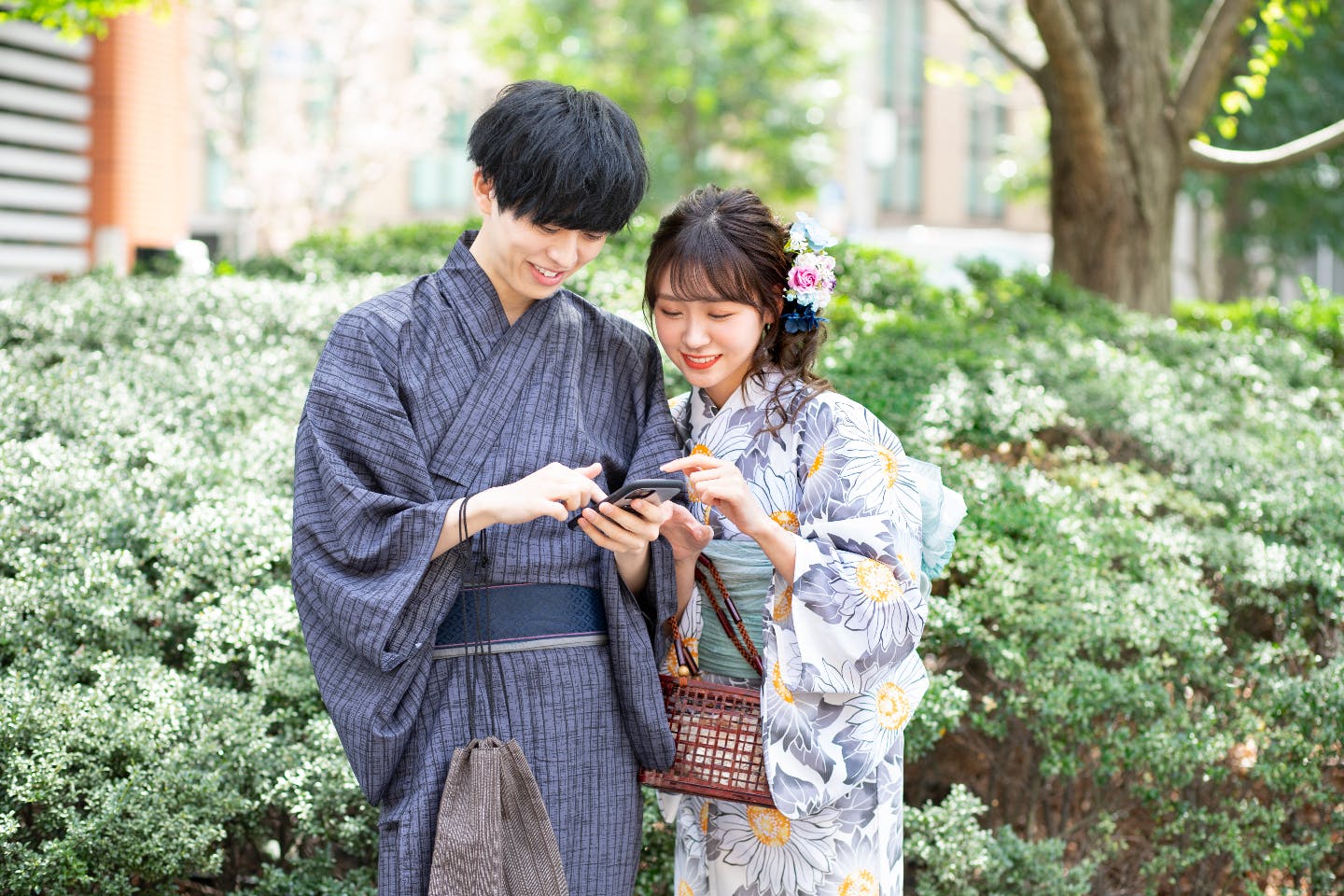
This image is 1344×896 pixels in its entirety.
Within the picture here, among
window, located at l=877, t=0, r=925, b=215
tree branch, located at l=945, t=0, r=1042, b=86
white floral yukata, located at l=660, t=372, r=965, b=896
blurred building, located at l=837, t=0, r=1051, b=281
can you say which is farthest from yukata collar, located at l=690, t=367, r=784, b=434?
window, located at l=877, t=0, r=925, b=215

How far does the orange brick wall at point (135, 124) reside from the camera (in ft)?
32.0

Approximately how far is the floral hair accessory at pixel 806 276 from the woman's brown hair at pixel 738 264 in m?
0.02

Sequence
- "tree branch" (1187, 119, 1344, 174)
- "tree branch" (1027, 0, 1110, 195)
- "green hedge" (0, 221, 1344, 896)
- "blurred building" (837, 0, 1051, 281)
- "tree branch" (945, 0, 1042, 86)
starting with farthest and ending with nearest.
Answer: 1. "blurred building" (837, 0, 1051, 281)
2. "tree branch" (945, 0, 1042, 86)
3. "tree branch" (1187, 119, 1344, 174)
4. "tree branch" (1027, 0, 1110, 195)
5. "green hedge" (0, 221, 1344, 896)

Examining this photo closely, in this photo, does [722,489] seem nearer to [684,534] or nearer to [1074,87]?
[684,534]

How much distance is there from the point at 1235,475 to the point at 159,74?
8910 mm

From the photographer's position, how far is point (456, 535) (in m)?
1.96

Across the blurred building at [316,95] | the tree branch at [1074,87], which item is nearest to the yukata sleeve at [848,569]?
the tree branch at [1074,87]

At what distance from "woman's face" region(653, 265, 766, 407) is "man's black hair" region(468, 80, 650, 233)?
0.26m

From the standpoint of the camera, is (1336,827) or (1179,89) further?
(1179,89)

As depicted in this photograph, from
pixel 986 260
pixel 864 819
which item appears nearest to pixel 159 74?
pixel 986 260

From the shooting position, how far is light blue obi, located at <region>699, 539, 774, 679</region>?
7.62 ft

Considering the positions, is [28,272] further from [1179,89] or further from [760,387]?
[760,387]

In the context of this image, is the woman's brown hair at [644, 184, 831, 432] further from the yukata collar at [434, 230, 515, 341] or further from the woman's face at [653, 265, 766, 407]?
the yukata collar at [434, 230, 515, 341]

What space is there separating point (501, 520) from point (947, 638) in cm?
172
